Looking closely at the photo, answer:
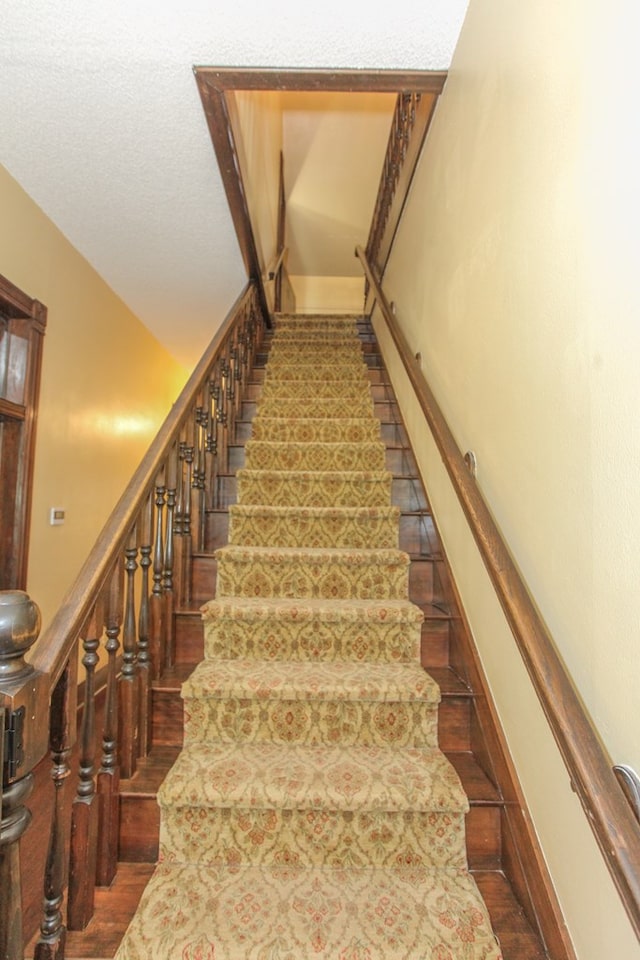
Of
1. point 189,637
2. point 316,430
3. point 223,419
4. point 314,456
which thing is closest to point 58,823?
point 189,637

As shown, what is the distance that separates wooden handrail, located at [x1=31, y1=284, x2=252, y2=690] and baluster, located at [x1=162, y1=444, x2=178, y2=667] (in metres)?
0.16

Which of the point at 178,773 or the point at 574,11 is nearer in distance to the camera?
the point at 574,11

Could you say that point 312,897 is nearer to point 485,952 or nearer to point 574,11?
point 485,952

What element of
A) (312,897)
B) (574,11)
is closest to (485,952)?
(312,897)

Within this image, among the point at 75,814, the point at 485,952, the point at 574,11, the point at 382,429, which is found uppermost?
the point at 574,11

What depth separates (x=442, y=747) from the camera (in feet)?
4.97

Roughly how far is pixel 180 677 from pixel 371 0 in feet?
7.36

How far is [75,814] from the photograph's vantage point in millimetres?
1148

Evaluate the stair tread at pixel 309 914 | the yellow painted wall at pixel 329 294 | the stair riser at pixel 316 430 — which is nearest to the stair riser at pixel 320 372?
the stair riser at pixel 316 430

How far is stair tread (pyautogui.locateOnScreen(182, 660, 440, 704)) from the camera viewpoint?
4.77 feet

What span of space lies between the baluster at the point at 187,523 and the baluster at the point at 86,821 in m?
0.73

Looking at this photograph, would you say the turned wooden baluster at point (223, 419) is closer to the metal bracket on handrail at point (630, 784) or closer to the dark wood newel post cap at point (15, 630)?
the dark wood newel post cap at point (15, 630)

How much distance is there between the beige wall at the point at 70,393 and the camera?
241 centimetres

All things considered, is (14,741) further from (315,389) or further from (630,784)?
(315,389)
